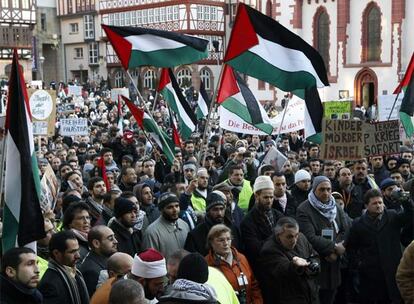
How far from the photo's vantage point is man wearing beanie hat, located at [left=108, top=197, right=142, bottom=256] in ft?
19.2

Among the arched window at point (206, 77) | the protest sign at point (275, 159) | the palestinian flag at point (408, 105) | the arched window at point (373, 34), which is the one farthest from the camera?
the arched window at point (206, 77)

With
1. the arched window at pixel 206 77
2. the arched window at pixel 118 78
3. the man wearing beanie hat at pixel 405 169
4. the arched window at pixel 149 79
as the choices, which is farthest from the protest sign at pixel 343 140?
the arched window at pixel 118 78

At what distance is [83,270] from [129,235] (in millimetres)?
1007

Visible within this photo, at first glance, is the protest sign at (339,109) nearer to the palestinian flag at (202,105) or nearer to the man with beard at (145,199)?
the palestinian flag at (202,105)

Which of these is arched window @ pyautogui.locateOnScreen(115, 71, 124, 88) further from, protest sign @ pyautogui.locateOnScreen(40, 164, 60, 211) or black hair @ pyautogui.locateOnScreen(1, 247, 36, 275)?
black hair @ pyautogui.locateOnScreen(1, 247, 36, 275)

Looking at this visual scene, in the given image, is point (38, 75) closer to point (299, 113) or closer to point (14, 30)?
point (14, 30)

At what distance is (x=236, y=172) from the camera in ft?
26.7

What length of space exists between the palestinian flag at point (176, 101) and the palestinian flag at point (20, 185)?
6.01 meters

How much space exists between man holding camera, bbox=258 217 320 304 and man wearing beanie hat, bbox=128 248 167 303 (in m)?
1.47

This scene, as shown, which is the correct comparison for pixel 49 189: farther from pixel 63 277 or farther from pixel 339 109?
pixel 339 109

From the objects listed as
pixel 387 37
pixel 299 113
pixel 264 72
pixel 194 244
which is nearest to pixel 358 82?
pixel 387 37

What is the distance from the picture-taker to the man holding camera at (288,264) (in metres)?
5.39

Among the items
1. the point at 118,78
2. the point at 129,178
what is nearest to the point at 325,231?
the point at 129,178

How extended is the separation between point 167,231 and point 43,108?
7.66m
